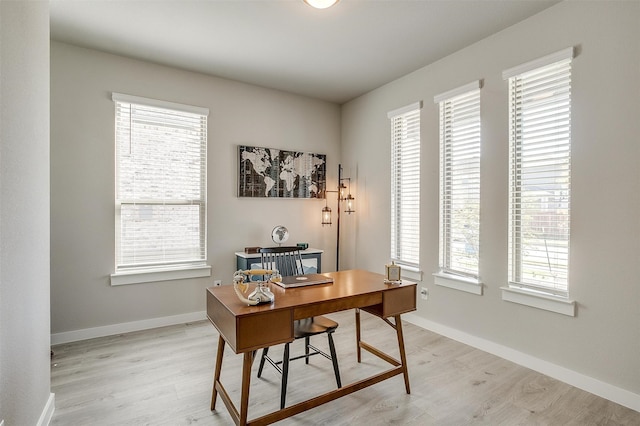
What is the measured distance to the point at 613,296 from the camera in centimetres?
224

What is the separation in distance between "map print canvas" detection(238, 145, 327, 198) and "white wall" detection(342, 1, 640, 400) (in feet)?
6.47

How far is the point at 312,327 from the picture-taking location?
222 centimetres

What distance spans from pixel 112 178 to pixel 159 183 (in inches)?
17.0

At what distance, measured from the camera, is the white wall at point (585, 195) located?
7.14 feet

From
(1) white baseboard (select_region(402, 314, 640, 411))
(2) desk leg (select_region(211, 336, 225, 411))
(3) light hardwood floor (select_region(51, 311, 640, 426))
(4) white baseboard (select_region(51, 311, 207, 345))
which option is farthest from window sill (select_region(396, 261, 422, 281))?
(4) white baseboard (select_region(51, 311, 207, 345))

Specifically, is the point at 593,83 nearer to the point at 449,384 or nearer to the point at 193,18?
the point at 449,384

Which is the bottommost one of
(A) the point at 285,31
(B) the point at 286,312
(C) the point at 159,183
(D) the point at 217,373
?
(D) the point at 217,373

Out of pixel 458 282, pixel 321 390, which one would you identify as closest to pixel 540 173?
pixel 458 282

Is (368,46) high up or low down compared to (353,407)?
up

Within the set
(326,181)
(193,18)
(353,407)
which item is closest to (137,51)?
(193,18)

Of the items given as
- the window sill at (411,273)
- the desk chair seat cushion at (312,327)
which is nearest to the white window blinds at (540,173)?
the window sill at (411,273)

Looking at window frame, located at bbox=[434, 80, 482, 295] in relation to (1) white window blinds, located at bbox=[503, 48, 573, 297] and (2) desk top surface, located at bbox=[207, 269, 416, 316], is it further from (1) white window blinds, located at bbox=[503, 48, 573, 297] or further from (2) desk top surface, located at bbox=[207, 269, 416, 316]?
(2) desk top surface, located at bbox=[207, 269, 416, 316]

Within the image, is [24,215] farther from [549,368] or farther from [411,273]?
[549,368]

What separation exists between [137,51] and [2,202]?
246 centimetres
